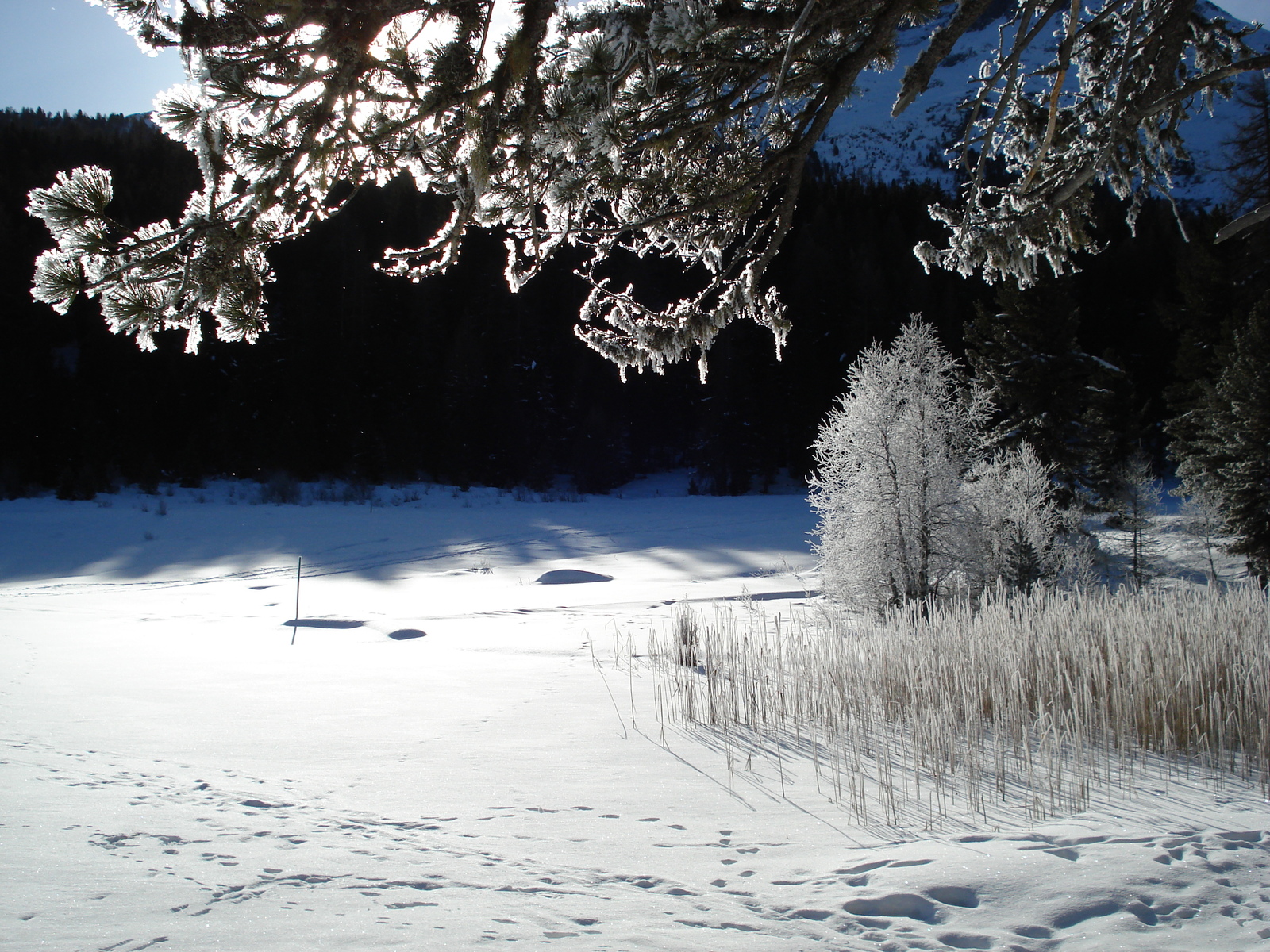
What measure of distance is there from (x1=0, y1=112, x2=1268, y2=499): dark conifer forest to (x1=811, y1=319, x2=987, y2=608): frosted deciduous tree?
16382 millimetres

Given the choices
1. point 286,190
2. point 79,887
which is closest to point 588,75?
point 286,190

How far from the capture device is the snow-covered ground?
2.11m

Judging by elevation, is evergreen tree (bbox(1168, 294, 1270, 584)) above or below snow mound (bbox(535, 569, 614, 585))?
above

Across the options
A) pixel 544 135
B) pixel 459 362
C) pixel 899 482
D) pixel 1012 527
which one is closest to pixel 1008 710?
pixel 544 135

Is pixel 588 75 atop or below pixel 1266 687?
atop

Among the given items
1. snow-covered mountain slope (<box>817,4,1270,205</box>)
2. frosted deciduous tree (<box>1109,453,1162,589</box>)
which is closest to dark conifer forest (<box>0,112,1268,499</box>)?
frosted deciduous tree (<box>1109,453,1162,589</box>)

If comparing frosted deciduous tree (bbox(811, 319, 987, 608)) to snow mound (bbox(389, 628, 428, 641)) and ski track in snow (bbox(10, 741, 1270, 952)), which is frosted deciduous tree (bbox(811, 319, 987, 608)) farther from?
ski track in snow (bbox(10, 741, 1270, 952))

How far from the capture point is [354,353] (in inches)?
1463

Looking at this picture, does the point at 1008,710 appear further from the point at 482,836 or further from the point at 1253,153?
the point at 1253,153

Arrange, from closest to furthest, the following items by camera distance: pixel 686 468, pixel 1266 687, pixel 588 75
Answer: pixel 588 75
pixel 1266 687
pixel 686 468

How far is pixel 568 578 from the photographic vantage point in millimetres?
16172

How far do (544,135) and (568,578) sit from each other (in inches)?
541

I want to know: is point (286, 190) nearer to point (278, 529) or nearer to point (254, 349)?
point (278, 529)

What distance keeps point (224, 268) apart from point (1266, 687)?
550 centimetres
